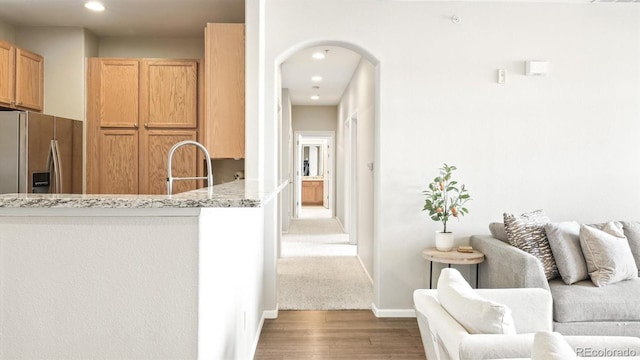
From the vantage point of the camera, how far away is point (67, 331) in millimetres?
1508

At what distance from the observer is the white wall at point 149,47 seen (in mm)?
5004

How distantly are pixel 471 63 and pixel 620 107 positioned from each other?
135 cm

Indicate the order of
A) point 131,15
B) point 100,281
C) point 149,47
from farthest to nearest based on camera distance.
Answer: point 149,47 → point 131,15 → point 100,281

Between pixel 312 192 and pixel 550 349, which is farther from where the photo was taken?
pixel 312 192

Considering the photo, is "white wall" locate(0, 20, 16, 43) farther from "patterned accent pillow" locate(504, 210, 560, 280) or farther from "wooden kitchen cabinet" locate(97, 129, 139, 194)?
"patterned accent pillow" locate(504, 210, 560, 280)

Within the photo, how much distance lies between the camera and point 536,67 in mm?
4059

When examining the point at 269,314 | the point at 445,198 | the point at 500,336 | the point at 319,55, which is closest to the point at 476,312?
the point at 500,336

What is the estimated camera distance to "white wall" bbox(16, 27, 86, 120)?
4.61 meters

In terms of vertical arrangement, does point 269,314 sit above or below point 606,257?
below

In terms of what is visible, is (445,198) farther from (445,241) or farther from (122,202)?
(122,202)

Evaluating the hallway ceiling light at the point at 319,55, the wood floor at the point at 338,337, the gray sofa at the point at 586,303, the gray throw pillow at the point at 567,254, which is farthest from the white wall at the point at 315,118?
the gray sofa at the point at 586,303

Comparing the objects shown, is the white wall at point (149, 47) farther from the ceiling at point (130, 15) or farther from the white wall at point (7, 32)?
the white wall at point (7, 32)

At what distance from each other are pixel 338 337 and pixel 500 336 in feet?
6.79

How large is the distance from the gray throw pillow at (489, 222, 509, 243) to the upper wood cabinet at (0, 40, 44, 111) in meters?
4.18
